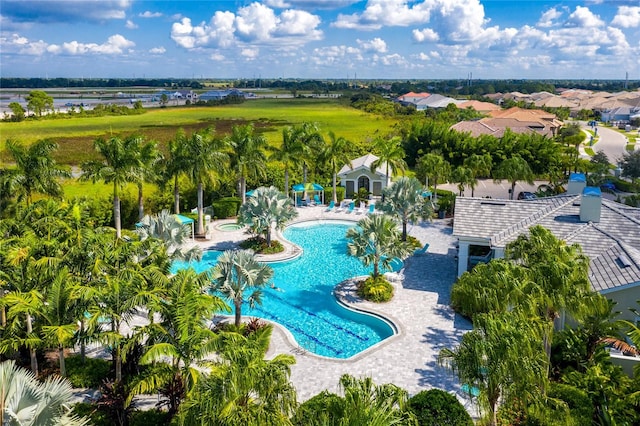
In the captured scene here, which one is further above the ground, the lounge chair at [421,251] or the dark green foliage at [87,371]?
the lounge chair at [421,251]

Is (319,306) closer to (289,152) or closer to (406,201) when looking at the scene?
(406,201)

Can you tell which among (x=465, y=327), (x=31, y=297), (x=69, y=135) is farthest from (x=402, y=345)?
(x=69, y=135)

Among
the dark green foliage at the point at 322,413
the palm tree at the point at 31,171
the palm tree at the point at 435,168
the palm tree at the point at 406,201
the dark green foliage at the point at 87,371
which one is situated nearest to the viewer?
the dark green foliage at the point at 322,413

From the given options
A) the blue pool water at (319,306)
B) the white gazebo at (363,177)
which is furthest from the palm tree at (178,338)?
the white gazebo at (363,177)

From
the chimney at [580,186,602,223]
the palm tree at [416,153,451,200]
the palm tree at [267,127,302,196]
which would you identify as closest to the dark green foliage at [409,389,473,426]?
the chimney at [580,186,602,223]

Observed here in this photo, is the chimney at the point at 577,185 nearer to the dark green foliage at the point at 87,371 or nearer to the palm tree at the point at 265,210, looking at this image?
the palm tree at the point at 265,210

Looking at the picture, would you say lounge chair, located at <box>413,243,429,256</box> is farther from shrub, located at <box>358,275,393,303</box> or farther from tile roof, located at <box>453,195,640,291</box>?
shrub, located at <box>358,275,393,303</box>
